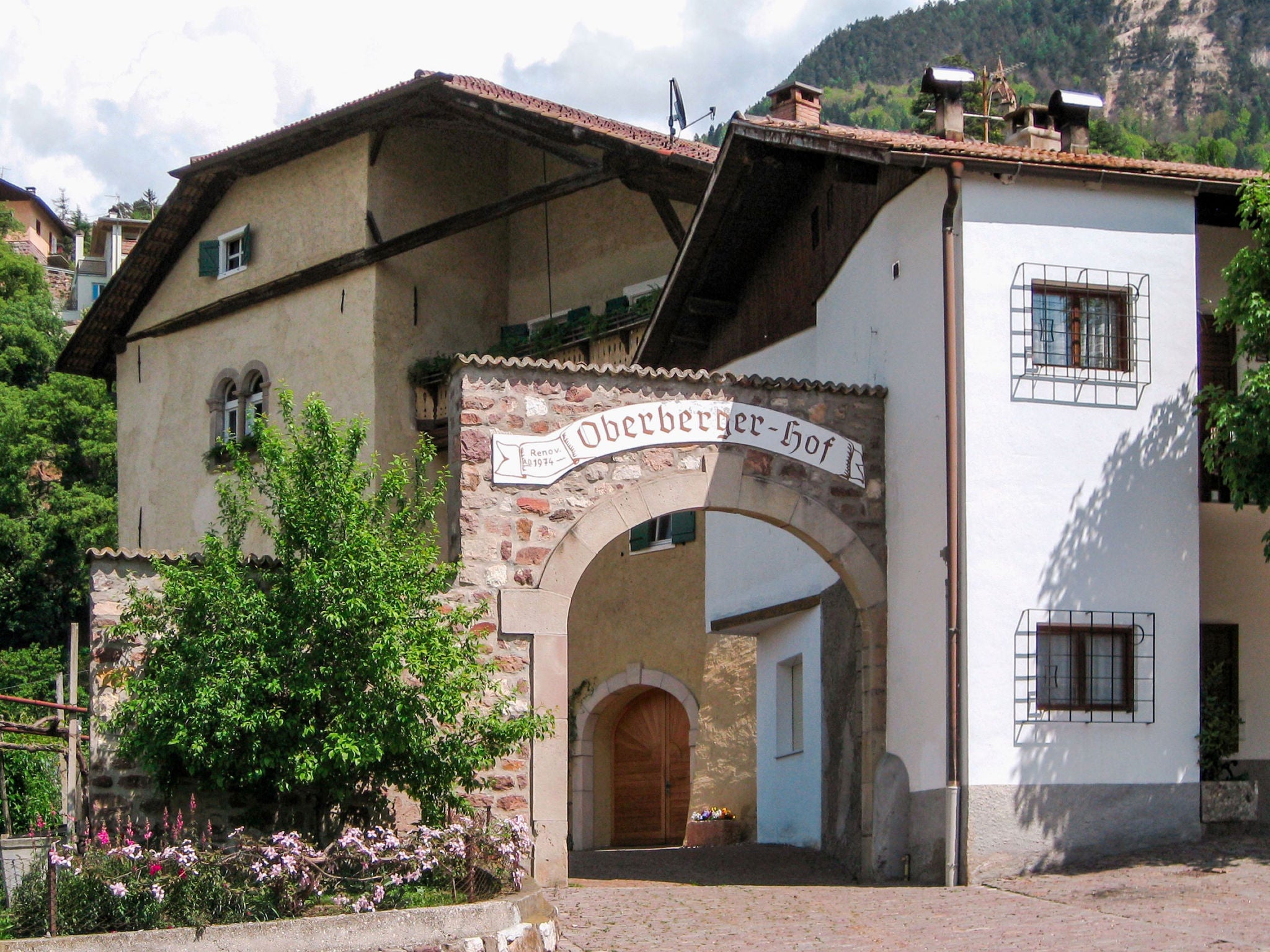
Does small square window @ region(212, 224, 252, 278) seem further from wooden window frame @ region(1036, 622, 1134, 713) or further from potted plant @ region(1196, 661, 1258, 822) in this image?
potted plant @ region(1196, 661, 1258, 822)

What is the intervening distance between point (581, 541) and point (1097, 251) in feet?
15.6

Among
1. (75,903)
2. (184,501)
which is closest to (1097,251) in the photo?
(75,903)

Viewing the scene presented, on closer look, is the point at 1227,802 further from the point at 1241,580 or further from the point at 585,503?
the point at 585,503

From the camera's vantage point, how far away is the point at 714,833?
63.2 ft

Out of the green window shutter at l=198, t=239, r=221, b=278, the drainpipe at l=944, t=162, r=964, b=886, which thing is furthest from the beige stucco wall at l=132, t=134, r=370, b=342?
the drainpipe at l=944, t=162, r=964, b=886

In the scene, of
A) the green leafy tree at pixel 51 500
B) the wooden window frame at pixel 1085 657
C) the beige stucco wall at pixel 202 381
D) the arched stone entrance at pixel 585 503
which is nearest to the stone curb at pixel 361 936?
the arched stone entrance at pixel 585 503

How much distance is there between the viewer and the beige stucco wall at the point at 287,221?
944 inches

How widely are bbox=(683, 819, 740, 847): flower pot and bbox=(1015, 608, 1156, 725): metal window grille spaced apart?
6.54 meters

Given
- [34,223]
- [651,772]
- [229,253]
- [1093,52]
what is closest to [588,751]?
[651,772]

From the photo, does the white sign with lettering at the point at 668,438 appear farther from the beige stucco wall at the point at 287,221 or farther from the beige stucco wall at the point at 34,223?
the beige stucco wall at the point at 34,223

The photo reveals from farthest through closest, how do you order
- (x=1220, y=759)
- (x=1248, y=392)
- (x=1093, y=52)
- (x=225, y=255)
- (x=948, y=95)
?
(x=1093, y=52)
(x=225, y=255)
(x=948, y=95)
(x=1220, y=759)
(x=1248, y=392)

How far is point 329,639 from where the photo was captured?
11789mm

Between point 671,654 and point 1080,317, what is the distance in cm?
863

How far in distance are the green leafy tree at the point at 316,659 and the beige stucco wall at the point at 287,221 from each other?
1195 centimetres
